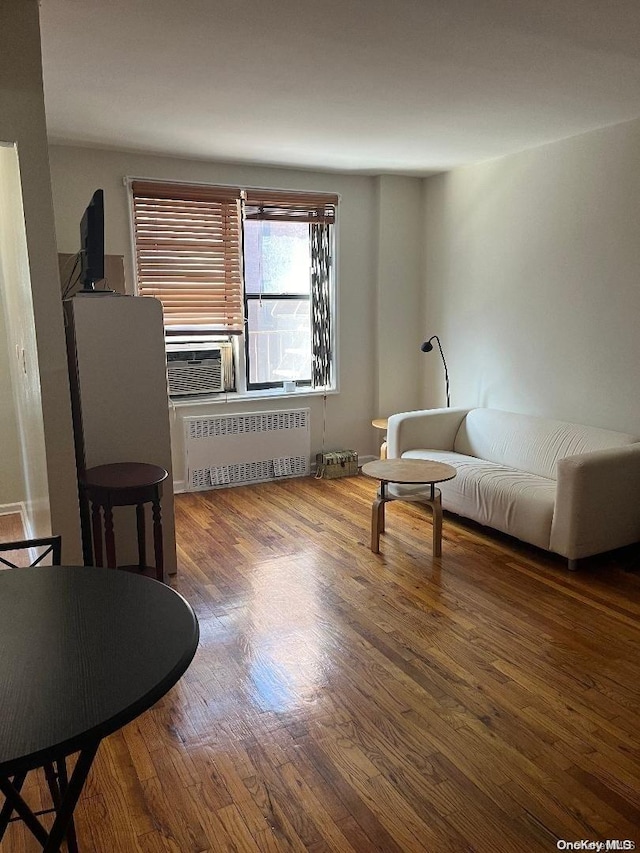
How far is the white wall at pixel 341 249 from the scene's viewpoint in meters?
4.68

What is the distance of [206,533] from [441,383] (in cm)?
270

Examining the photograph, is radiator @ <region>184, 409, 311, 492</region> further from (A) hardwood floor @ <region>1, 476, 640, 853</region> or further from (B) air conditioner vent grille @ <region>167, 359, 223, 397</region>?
(A) hardwood floor @ <region>1, 476, 640, 853</region>

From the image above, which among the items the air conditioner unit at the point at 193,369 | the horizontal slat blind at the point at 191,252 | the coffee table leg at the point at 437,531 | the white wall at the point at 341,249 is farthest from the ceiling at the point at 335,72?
the coffee table leg at the point at 437,531

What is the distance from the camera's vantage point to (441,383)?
584cm

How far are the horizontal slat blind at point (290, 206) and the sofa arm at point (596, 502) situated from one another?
3135 mm

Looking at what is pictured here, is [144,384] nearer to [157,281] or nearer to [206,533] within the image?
[206,533]

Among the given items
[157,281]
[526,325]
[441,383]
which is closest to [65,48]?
[157,281]

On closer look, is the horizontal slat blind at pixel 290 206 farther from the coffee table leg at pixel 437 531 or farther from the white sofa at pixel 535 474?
the coffee table leg at pixel 437 531

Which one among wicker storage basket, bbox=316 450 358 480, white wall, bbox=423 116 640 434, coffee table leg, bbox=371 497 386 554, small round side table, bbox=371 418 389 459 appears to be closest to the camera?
coffee table leg, bbox=371 497 386 554

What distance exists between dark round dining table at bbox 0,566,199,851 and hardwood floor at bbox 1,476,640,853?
0.69 meters

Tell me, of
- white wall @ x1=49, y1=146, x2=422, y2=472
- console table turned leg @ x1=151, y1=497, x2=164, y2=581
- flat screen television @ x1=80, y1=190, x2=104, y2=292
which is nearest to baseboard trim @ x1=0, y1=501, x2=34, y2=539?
white wall @ x1=49, y1=146, x2=422, y2=472

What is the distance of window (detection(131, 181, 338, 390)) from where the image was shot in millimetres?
4906

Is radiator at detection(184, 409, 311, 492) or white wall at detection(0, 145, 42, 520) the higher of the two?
white wall at detection(0, 145, 42, 520)

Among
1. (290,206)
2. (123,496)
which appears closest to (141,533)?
(123,496)
